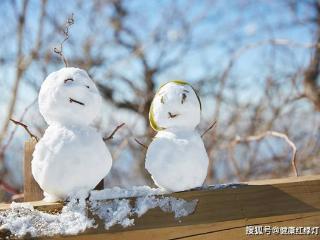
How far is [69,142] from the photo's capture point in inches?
24.0

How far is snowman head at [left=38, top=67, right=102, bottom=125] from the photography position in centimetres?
63

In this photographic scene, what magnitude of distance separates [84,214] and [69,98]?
7.1 inches

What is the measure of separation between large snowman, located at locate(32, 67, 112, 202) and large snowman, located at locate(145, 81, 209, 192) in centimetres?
9

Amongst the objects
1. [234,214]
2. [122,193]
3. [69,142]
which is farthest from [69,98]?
[234,214]

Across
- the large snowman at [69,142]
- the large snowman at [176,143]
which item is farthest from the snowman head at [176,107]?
the large snowman at [69,142]

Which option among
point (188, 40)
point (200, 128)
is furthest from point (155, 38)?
point (200, 128)

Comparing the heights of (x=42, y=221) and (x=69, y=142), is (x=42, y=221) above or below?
below

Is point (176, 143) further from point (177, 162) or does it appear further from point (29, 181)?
point (29, 181)

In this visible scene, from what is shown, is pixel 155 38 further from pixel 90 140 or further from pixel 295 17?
pixel 90 140

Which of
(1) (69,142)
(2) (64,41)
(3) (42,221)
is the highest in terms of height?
(2) (64,41)

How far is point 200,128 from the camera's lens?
2.32 meters

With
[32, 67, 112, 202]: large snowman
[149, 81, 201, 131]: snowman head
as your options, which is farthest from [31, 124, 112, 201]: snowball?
[149, 81, 201, 131]: snowman head

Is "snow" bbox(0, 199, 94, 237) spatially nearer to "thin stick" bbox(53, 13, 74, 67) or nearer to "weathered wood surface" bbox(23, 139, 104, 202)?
"weathered wood surface" bbox(23, 139, 104, 202)

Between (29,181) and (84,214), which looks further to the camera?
(29,181)
